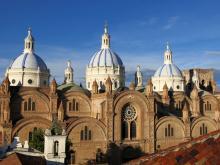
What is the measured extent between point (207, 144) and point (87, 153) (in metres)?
35.5

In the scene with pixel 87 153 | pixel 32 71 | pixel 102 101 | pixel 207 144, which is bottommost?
pixel 87 153

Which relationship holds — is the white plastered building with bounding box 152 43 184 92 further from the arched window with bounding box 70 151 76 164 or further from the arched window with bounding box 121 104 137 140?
the arched window with bounding box 70 151 76 164

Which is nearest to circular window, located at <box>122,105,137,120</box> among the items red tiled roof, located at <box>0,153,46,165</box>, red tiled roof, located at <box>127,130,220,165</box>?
red tiled roof, located at <box>0,153,46,165</box>

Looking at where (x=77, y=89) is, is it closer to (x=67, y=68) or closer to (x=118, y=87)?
(x=118, y=87)

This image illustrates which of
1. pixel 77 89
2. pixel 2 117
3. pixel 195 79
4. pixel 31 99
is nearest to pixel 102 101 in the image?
pixel 77 89

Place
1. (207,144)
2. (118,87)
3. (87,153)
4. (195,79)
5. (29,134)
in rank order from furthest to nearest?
(195,79) → (118,87) → (87,153) → (29,134) → (207,144)

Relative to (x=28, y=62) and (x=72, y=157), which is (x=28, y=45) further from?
(x=72, y=157)

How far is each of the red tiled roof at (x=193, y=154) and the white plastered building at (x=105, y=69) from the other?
45600 mm

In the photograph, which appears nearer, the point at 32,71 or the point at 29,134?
the point at 29,134

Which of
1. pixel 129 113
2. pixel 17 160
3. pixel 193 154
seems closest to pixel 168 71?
pixel 129 113

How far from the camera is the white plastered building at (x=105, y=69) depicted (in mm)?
54594

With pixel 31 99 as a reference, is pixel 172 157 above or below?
below

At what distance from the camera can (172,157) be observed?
793 centimetres

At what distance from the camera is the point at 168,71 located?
198ft
